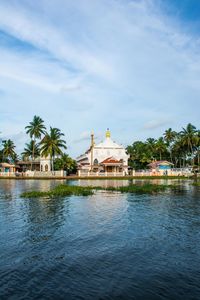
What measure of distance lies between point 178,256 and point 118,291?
4268mm

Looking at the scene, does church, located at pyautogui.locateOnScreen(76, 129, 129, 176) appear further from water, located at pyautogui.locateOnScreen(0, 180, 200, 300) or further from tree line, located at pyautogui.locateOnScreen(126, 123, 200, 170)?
water, located at pyautogui.locateOnScreen(0, 180, 200, 300)

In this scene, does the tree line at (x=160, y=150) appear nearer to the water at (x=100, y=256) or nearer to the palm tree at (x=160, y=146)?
the palm tree at (x=160, y=146)

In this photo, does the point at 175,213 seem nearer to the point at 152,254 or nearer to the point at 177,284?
the point at 152,254

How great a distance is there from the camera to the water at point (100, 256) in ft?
32.3

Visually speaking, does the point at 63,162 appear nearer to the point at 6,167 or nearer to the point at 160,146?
the point at 6,167

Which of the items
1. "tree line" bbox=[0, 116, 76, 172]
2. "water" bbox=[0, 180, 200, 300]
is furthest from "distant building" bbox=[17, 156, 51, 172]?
"water" bbox=[0, 180, 200, 300]

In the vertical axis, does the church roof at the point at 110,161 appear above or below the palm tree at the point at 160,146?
below

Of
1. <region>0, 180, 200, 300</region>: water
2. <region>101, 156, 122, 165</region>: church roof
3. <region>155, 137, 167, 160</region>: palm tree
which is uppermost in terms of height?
<region>155, 137, 167, 160</region>: palm tree

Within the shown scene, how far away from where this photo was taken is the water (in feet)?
32.3

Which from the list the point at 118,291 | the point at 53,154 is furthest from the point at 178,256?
the point at 53,154

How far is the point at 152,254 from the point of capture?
1333 cm

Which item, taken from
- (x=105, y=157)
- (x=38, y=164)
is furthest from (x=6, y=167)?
(x=105, y=157)

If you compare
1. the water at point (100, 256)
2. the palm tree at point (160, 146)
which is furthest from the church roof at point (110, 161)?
the water at point (100, 256)

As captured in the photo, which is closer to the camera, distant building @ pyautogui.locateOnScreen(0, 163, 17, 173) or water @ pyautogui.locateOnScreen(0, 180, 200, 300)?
water @ pyautogui.locateOnScreen(0, 180, 200, 300)
